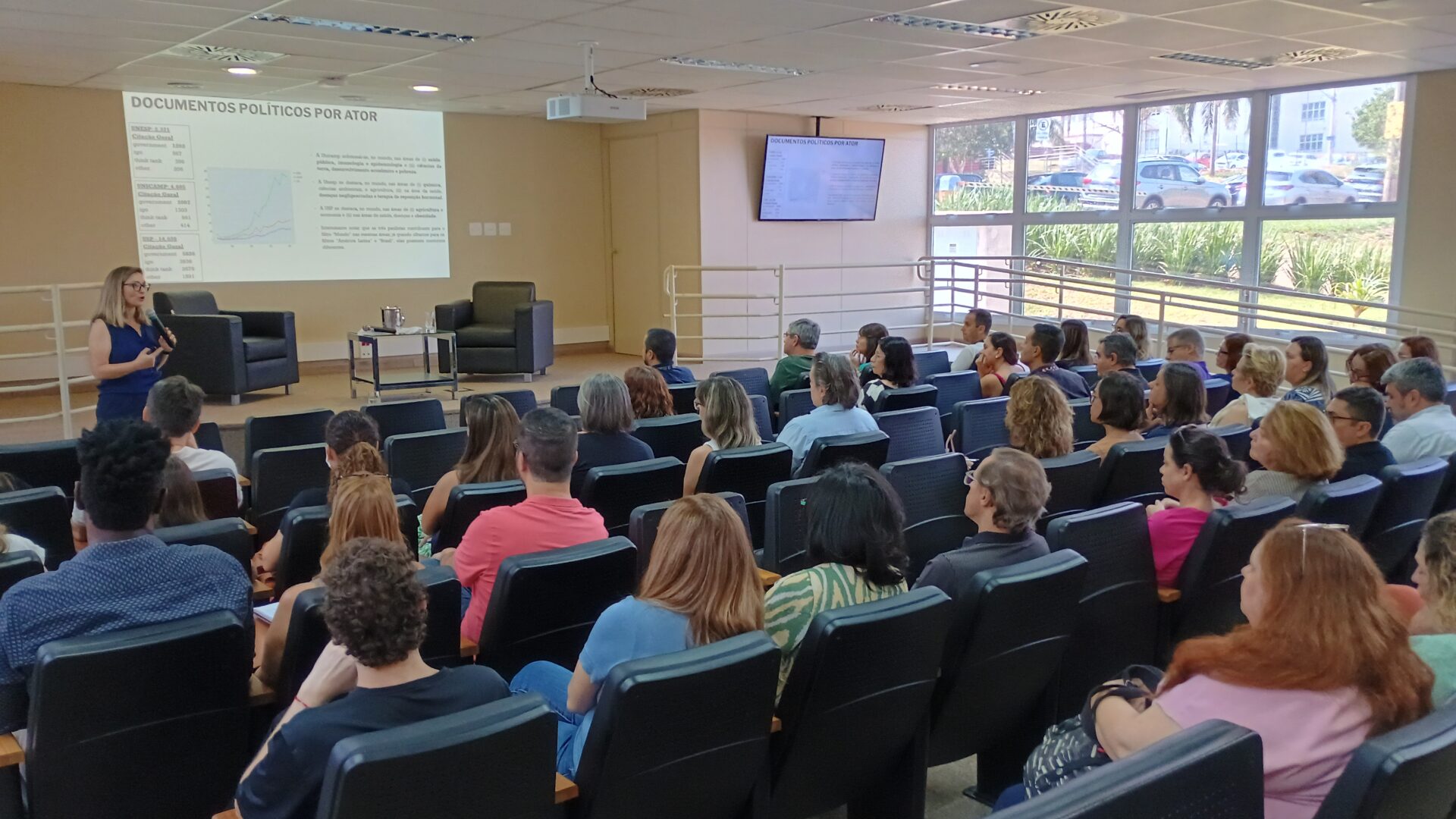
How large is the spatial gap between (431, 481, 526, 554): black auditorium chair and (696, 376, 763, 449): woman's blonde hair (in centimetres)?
98

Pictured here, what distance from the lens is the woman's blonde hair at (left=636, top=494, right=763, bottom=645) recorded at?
6.70 ft

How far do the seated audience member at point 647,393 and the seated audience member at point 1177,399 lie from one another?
7.03 ft

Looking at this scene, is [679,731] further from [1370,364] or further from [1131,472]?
[1370,364]

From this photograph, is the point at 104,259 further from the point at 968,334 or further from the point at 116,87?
the point at 968,334

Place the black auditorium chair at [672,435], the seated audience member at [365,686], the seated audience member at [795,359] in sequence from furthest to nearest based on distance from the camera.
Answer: the seated audience member at [795,359] → the black auditorium chair at [672,435] → the seated audience member at [365,686]

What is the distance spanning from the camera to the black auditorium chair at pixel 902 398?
532 centimetres

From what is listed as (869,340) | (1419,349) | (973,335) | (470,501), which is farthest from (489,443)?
(1419,349)

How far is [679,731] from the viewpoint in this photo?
5.90 ft

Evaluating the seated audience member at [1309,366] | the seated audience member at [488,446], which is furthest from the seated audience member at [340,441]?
the seated audience member at [1309,366]

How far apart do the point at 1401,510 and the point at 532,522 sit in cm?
284

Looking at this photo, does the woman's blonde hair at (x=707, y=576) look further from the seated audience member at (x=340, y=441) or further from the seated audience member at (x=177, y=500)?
the seated audience member at (x=177, y=500)

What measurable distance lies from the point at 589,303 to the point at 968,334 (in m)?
5.95

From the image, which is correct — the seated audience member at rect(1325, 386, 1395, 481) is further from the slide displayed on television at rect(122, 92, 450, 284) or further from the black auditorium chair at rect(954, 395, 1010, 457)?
the slide displayed on television at rect(122, 92, 450, 284)

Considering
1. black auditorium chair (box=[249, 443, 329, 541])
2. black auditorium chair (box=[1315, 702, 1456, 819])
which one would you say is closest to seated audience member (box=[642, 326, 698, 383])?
black auditorium chair (box=[249, 443, 329, 541])
